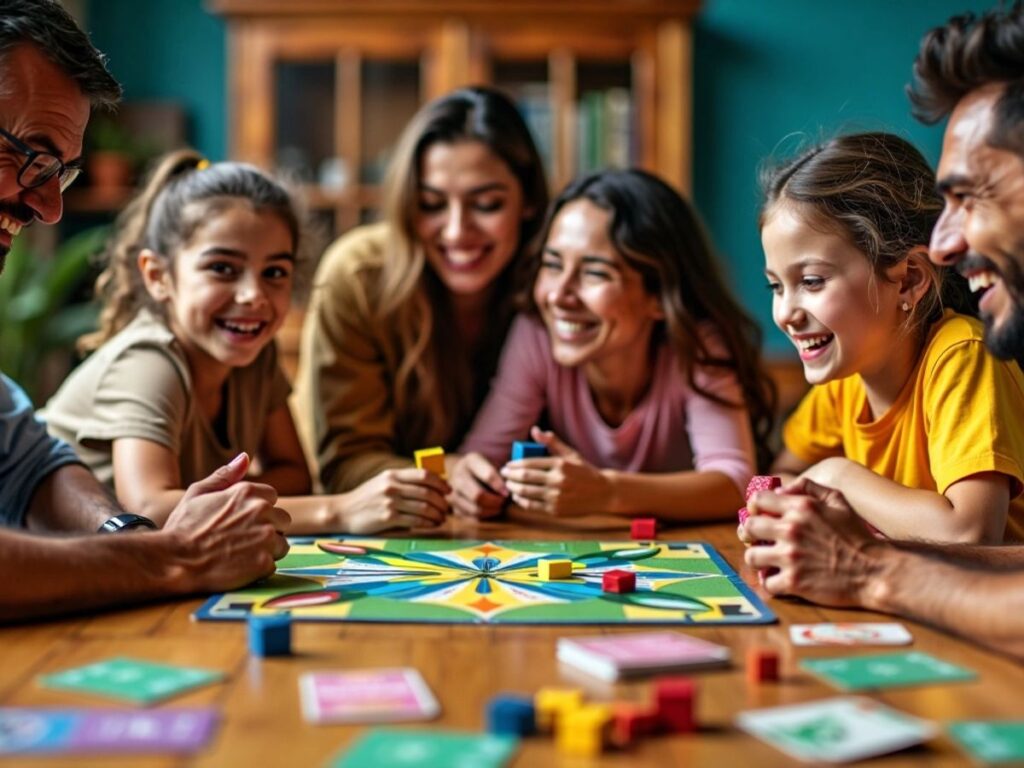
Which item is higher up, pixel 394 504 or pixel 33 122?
pixel 33 122

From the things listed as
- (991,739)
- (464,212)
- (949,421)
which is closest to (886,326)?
(949,421)

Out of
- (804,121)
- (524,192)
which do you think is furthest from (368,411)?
(804,121)

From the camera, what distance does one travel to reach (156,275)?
2.37m

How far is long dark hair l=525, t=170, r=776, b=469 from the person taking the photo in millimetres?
2561

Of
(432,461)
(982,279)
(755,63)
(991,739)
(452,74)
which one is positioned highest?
(755,63)

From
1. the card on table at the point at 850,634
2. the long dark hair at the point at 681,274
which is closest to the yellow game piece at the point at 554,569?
the card on table at the point at 850,634

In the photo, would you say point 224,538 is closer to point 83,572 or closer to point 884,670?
point 83,572

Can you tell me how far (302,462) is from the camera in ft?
8.33

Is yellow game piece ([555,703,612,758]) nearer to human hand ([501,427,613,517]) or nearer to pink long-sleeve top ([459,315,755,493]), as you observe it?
human hand ([501,427,613,517])

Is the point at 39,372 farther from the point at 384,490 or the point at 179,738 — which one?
the point at 179,738

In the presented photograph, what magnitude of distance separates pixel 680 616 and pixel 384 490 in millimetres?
710

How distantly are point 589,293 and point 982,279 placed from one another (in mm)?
1115

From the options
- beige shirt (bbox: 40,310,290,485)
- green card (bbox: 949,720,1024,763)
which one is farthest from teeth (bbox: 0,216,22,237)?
green card (bbox: 949,720,1024,763)

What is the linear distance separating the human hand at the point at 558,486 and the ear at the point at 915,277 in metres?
0.62
